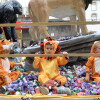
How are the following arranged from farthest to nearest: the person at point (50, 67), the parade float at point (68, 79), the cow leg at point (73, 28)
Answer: the cow leg at point (73, 28)
the person at point (50, 67)
the parade float at point (68, 79)

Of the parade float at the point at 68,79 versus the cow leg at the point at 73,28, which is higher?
the cow leg at the point at 73,28

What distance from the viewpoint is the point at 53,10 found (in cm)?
216

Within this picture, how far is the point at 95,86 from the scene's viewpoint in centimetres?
159

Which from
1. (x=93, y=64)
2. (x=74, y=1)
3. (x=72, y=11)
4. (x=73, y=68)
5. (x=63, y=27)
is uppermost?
(x=74, y=1)

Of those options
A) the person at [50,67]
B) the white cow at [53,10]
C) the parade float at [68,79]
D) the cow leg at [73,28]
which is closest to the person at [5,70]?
the parade float at [68,79]

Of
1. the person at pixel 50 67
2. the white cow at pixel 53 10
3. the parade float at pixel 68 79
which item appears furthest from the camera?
the white cow at pixel 53 10

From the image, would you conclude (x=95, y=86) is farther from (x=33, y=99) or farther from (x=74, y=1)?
(x=74, y=1)

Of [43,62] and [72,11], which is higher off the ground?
[72,11]

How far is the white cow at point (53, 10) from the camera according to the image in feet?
6.71

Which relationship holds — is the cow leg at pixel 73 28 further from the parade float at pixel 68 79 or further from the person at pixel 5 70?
the person at pixel 5 70

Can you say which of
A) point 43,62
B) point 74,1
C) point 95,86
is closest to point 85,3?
point 74,1

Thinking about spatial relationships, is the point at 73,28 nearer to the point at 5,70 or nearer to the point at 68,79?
the point at 68,79

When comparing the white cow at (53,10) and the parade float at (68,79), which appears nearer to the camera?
the parade float at (68,79)

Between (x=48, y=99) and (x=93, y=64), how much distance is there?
787mm
